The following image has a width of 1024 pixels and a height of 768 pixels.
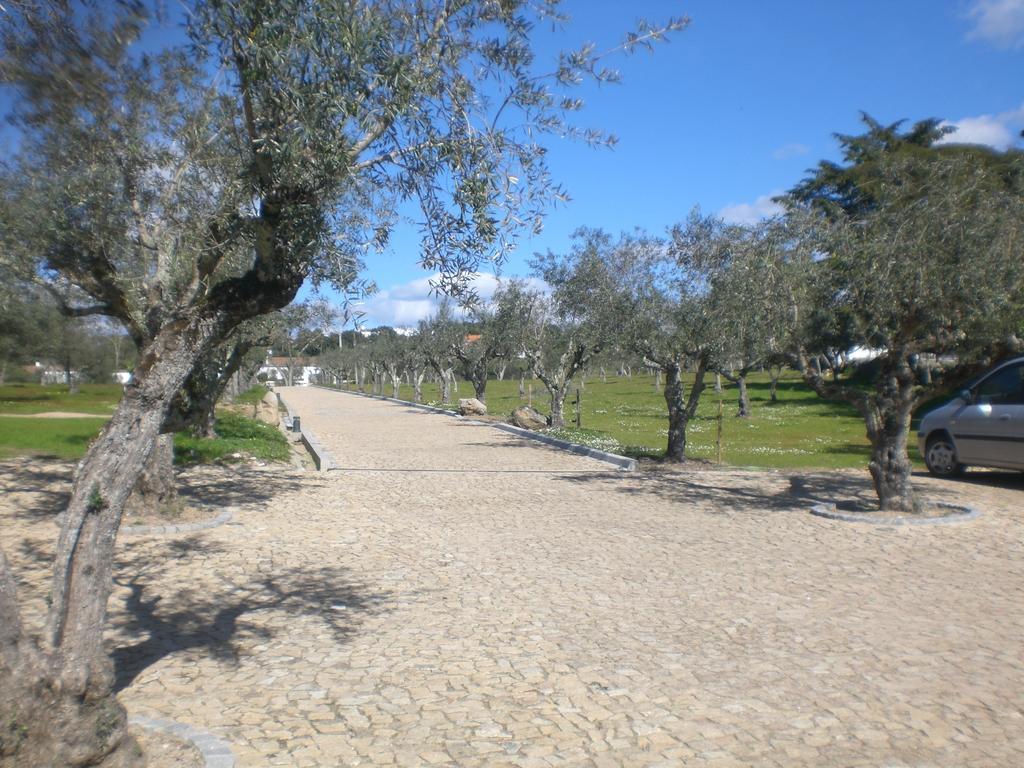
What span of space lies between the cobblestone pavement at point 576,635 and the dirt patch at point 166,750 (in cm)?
28

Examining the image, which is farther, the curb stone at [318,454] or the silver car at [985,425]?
the curb stone at [318,454]

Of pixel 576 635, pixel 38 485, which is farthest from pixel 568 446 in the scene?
pixel 576 635

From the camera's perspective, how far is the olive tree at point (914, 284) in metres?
10.5

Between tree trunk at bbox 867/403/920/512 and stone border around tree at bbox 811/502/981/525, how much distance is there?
0.42 metres

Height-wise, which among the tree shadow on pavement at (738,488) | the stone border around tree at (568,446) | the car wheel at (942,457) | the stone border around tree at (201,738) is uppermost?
the car wheel at (942,457)

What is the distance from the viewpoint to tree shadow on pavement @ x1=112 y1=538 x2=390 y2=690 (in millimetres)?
6066

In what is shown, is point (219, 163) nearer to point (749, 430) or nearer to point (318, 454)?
point (318, 454)

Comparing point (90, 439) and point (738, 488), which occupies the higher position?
point (90, 439)

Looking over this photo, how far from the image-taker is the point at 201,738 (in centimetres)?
448

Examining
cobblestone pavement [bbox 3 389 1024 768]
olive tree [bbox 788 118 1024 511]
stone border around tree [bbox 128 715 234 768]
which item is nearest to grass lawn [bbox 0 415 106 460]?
cobblestone pavement [bbox 3 389 1024 768]

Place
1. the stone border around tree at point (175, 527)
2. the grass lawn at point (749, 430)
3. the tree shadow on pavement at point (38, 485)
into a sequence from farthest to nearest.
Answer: the grass lawn at point (749, 430)
the tree shadow on pavement at point (38, 485)
the stone border around tree at point (175, 527)

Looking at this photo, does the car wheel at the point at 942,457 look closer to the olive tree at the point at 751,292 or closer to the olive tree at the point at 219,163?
the olive tree at the point at 751,292

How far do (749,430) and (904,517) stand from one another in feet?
64.9

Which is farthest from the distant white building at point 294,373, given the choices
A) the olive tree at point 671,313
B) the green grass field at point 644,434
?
the olive tree at point 671,313
